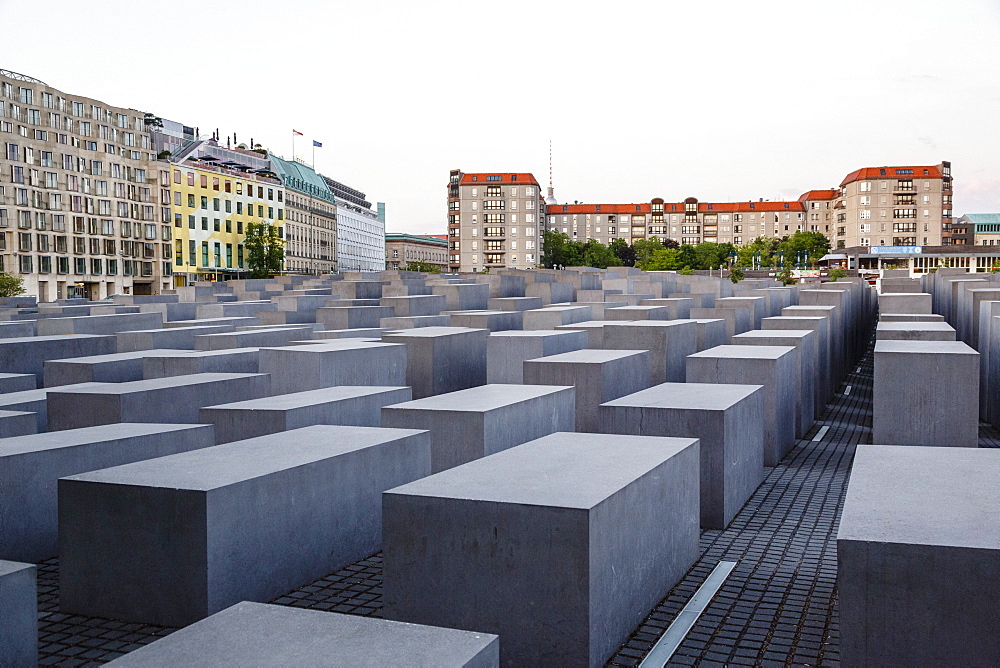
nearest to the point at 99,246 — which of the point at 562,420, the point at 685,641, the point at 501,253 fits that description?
the point at 501,253

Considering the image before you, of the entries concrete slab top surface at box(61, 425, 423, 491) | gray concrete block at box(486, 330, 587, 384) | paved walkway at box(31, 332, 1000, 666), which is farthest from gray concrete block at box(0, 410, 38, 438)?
gray concrete block at box(486, 330, 587, 384)

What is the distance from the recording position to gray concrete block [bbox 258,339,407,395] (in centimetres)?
1330

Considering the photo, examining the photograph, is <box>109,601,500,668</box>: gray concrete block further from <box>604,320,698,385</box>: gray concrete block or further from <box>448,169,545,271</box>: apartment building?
<box>448,169,545,271</box>: apartment building

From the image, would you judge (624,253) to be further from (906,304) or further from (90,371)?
(90,371)

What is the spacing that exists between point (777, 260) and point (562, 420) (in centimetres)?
12359

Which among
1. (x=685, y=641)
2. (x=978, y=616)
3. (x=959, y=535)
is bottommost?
(x=685, y=641)

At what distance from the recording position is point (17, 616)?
532cm

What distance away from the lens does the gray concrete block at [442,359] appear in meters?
15.7

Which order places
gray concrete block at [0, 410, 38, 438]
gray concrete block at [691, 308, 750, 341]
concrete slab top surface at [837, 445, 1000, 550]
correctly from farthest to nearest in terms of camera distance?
gray concrete block at [691, 308, 750, 341]
gray concrete block at [0, 410, 38, 438]
concrete slab top surface at [837, 445, 1000, 550]

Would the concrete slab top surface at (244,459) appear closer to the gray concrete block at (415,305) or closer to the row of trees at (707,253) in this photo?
the gray concrete block at (415,305)

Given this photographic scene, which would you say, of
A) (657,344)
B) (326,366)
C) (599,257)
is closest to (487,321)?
(657,344)

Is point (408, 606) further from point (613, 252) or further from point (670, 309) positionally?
point (613, 252)

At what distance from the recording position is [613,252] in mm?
136500

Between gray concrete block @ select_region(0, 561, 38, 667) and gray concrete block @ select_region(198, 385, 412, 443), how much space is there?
14.1 ft
